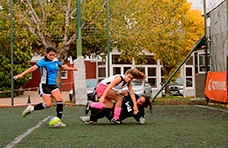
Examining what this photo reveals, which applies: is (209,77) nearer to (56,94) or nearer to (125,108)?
(125,108)

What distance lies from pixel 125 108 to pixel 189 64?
28073 millimetres

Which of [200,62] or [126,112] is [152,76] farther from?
A: [126,112]

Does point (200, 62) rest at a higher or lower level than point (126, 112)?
higher

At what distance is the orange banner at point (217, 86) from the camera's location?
12148mm

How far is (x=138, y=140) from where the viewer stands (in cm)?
550

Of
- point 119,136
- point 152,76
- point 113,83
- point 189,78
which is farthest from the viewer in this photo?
point 189,78

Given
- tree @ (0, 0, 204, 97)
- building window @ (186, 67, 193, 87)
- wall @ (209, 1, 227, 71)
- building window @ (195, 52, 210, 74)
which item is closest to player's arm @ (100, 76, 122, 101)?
wall @ (209, 1, 227, 71)

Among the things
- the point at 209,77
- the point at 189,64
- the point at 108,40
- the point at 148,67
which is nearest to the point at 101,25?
the point at 108,40

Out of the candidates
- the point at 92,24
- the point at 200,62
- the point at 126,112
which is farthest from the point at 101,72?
the point at 126,112

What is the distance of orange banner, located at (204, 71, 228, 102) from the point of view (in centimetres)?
1215

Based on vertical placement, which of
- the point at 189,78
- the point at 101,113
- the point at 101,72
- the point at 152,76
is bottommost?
the point at 101,113

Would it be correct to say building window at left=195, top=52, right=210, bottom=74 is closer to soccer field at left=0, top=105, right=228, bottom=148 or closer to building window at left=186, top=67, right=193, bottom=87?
building window at left=186, top=67, right=193, bottom=87

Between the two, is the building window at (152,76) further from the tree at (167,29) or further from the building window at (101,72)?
the tree at (167,29)

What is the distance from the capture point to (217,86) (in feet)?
41.9
